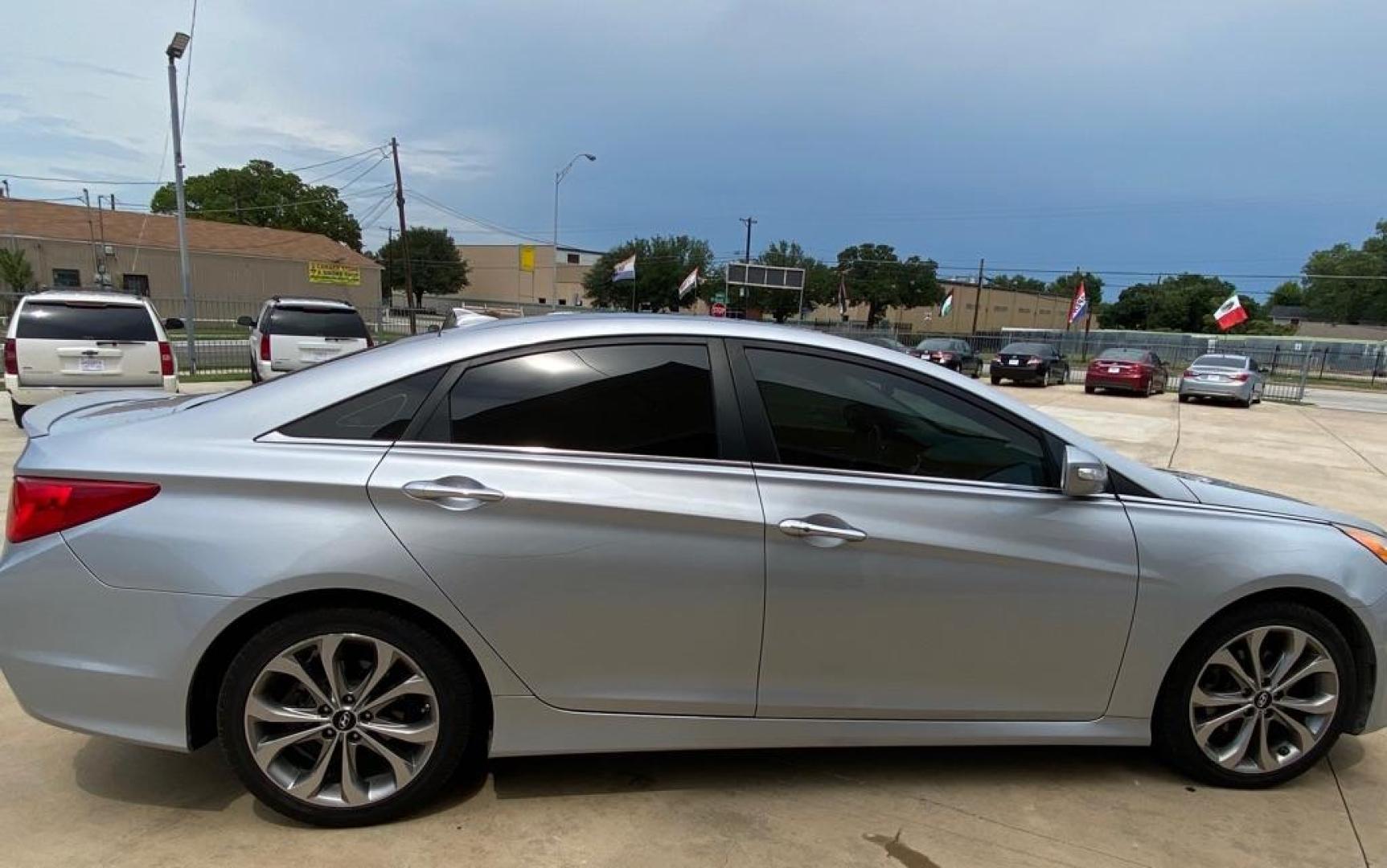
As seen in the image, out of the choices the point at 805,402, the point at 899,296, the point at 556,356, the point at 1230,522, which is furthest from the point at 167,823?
the point at 899,296

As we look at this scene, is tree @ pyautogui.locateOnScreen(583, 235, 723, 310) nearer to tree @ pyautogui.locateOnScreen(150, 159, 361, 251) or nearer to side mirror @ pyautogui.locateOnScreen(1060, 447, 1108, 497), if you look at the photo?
tree @ pyautogui.locateOnScreen(150, 159, 361, 251)

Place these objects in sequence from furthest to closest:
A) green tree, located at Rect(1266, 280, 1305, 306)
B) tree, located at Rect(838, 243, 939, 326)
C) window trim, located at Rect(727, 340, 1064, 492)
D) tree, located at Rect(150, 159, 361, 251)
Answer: green tree, located at Rect(1266, 280, 1305, 306)
tree, located at Rect(838, 243, 939, 326)
tree, located at Rect(150, 159, 361, 251)
window trim, located at Rect(727, 340, 1064, 492)

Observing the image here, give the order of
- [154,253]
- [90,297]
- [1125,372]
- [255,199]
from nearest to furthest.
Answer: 1. [90,297]
2. [1125,372]
3. [154,253]
4. [255,199]

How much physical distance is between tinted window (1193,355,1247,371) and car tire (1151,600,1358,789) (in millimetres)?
22380

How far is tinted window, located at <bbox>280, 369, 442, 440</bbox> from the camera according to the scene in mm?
2447

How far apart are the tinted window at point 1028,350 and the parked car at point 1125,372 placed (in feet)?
6.92

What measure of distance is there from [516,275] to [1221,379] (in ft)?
266

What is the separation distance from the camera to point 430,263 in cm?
8519

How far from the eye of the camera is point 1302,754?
286 centimetres

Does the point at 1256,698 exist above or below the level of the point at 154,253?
below

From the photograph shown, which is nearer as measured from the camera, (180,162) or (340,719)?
(340,719)

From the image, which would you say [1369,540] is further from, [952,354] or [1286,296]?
[1286,296]

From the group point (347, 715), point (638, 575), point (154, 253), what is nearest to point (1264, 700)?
point (638, 575)

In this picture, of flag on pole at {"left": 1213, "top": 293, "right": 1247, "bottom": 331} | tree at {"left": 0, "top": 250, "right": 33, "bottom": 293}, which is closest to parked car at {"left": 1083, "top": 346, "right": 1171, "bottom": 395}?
flag on pole at {"left": 1213, "top": 293, "right": 1247, "bottom": 331}
